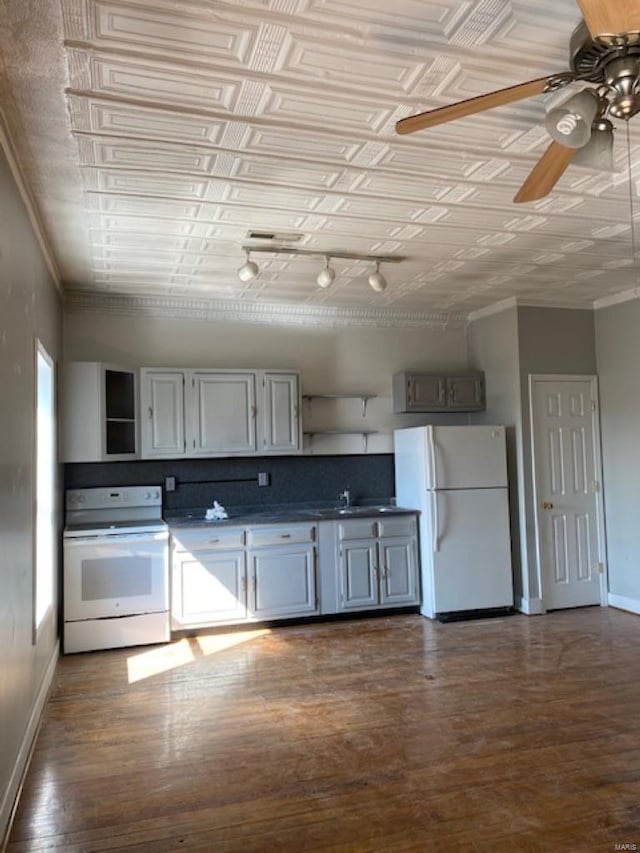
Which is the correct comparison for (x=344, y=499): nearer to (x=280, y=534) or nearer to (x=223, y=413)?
(x=280, y=534)

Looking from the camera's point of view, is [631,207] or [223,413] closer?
[631,207]

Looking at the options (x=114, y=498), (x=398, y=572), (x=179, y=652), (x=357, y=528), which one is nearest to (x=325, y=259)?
(x=357, y=528)

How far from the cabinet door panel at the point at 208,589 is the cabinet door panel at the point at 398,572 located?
1.18 metres

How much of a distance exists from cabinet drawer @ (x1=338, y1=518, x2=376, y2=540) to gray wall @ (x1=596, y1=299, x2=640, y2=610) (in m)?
2.14

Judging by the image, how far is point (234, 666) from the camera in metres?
4.11

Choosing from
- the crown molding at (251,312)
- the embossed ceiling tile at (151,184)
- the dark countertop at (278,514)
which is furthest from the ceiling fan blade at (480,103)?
the crown molding at (251,312)

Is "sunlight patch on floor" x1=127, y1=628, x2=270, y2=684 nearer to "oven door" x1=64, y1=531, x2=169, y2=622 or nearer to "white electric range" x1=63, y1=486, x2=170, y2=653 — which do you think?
"white electric range" x1=63, y1=486, x2=170, y2=653

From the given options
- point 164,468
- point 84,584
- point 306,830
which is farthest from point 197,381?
point 306,830

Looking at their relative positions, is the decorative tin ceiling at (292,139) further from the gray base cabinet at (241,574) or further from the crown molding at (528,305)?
the gray base cabinet at (241,574)

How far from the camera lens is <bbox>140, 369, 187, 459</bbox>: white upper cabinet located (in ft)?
16.3

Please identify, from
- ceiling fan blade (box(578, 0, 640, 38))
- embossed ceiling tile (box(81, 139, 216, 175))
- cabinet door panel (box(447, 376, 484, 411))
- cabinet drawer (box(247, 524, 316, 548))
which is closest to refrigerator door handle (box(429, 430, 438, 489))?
cabinet door panel (box(447, 376, 484, 411))

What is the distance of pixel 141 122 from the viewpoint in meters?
2.46

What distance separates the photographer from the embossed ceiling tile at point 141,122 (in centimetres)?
235

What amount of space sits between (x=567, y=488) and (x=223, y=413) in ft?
9.98
